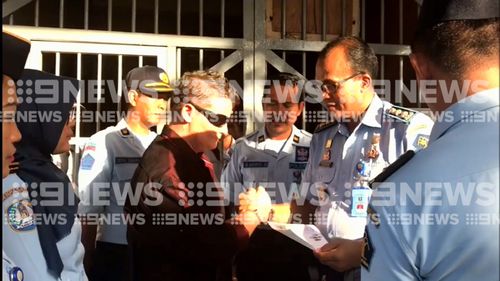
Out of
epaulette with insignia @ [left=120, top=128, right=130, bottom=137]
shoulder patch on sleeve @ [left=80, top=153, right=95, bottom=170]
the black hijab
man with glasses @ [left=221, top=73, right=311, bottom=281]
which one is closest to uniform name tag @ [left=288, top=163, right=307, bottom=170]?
man with glasses @ [left=221, top=73, right=311, bottom=281]

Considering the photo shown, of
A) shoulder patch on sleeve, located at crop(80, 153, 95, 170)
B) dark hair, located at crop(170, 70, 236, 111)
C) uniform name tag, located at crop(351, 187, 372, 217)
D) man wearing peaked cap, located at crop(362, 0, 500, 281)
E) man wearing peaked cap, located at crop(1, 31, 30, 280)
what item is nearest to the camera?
man wearing peaked cap, located at crop(362, 0, 500, 281)

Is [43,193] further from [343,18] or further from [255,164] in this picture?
[343,18]

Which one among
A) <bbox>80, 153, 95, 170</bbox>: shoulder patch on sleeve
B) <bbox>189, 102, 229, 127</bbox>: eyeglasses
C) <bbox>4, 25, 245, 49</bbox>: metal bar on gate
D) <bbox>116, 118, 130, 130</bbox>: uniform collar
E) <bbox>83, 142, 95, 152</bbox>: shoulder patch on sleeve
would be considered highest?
<bbox>4, 25, 245, 49</bbox>: metal bar on gate

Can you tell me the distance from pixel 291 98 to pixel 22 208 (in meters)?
1.55

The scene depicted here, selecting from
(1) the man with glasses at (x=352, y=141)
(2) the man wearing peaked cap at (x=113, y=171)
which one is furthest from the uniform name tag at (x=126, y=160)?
(1) the man with glasses at (x=352, y=141)

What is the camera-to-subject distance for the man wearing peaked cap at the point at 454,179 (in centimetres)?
A: 86

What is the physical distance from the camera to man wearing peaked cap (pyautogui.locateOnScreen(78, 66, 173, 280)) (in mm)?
2572

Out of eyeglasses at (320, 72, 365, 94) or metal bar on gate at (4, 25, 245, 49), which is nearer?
eyeglasses at (320, 72, 365, 94)

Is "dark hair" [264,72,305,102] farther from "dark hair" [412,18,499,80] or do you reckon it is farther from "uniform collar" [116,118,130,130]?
"dark hair" [412,18,499,80]

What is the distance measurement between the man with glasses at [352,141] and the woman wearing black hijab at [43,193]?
895mm

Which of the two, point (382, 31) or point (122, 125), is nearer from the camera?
point (122, 125)

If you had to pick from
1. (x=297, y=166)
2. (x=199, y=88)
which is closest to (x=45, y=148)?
(x=199, y=88)

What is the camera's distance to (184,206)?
6.48ft

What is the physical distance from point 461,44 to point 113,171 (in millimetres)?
2011
